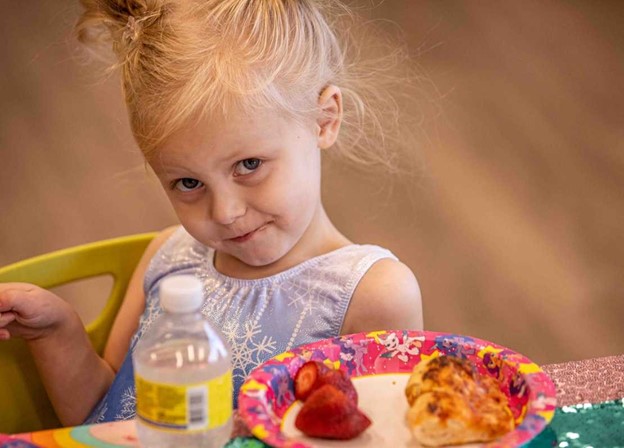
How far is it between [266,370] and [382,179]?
1886mm

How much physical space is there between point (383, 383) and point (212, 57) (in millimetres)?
460

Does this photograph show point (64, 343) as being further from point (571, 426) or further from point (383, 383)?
point (571, 426)

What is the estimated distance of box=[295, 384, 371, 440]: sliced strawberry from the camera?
0.83 m

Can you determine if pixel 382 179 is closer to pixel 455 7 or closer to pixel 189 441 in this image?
pixel 455 7

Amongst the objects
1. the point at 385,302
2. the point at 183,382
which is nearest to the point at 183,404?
the point at 183,382

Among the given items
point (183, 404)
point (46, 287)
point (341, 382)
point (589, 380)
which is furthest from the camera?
point (46, 287)

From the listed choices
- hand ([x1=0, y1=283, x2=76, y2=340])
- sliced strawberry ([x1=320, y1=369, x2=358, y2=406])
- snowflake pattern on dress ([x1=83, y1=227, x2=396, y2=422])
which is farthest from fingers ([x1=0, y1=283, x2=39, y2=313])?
sliced strawberry ([x1=320, y1=369, x2=358, y2=406])

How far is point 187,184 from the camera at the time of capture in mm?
1197

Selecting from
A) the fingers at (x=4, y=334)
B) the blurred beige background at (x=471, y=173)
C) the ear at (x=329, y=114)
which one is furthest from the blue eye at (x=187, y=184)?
the blurred beige background at (x=471, y=173)

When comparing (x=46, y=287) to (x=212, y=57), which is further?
(x=46, y=287)

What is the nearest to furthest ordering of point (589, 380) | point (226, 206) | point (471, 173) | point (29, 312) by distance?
point (589, 380) < point (226, 206) < point (29, 312) < point (471, 173)

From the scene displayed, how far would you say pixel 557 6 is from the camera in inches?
136

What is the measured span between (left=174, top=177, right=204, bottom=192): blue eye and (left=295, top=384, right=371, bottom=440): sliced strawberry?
417 millimetres

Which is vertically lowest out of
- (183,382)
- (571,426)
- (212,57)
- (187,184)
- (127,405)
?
(127,405)
